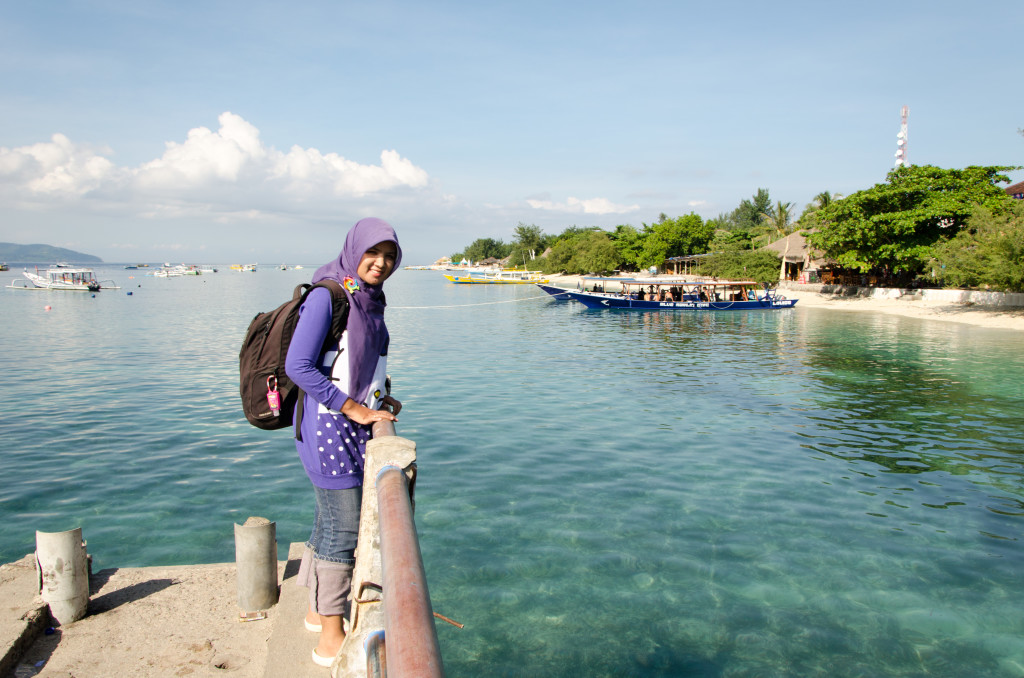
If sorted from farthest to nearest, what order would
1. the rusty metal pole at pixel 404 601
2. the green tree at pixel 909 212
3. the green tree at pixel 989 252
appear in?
the green tree at pixel 909 212
the green tree at pixel 989 252
the rusty metal pole at pixel 404 601

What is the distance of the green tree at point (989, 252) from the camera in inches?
1168

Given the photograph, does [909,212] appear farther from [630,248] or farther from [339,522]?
[630,248]

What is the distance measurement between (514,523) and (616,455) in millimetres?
3304

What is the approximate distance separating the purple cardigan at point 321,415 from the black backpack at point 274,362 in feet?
0.18

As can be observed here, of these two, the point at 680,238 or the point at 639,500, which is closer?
the point at 639,500

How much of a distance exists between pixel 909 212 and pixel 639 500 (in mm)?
38277

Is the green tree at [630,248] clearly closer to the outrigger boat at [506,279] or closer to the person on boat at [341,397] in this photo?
the outrigger boat at [506,279]

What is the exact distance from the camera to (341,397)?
113 inches

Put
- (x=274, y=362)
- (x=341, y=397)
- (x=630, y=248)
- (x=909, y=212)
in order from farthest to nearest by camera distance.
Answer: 1. (x=630, y=248)
2. (x=909, y=212)
3. (x=274, y=362)
4. (x=341, y=397)

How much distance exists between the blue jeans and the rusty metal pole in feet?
4.28

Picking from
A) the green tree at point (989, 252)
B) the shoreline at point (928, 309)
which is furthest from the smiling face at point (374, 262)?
the shoreline at point (928, 309)

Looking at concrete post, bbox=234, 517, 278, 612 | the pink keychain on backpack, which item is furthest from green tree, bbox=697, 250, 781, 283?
the pink keychain on backpack

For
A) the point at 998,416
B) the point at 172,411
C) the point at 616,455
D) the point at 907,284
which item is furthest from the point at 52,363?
the point at 907,284

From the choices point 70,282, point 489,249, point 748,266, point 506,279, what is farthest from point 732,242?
point 489,249
